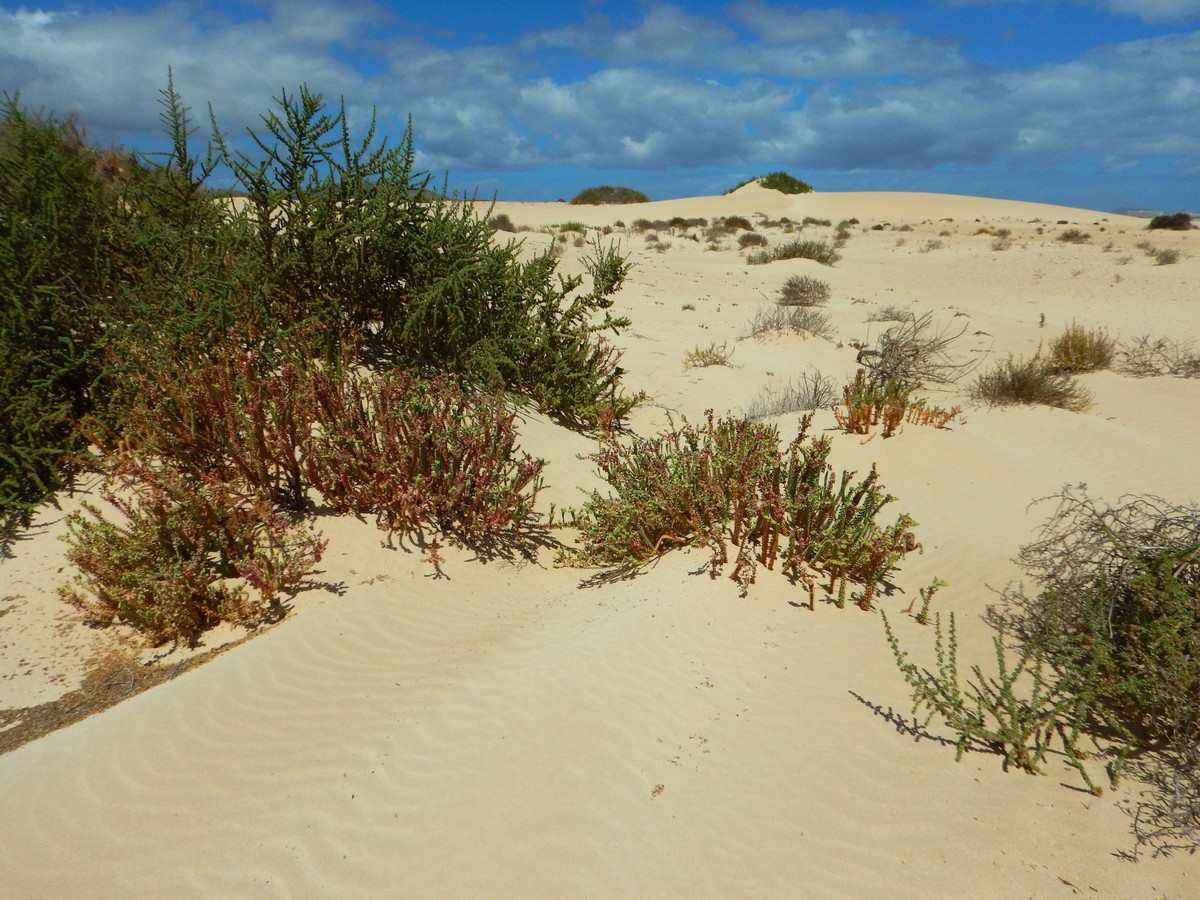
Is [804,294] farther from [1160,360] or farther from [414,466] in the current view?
[414,466]

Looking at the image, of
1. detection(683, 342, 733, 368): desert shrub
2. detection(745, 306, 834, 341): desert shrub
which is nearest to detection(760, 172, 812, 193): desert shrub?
detection(745, 306, 834, 341): desert shrub

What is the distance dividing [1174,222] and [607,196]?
3134 centimetres

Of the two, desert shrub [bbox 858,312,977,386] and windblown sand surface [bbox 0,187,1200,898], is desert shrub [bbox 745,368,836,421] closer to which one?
desert shrub [bbox 858,312,977,386]

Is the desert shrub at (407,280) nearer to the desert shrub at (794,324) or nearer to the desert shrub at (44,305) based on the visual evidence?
the desert shrub at (44,305)

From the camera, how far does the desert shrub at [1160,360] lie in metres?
9.77

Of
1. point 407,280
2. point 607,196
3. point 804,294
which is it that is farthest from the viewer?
point 607,196

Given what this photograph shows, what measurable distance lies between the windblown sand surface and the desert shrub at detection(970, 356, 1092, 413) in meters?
3.72

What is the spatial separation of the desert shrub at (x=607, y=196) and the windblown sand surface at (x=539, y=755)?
44.4 meters

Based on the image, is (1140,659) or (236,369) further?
(236,369)

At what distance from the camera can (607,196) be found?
46.5 metres

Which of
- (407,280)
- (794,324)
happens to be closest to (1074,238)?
(794,324)

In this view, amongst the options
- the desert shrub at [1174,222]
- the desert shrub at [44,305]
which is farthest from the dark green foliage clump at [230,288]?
the desert shrub at [1174,222]

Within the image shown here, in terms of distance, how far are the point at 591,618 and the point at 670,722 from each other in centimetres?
108

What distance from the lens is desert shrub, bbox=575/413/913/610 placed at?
13.5 feet
